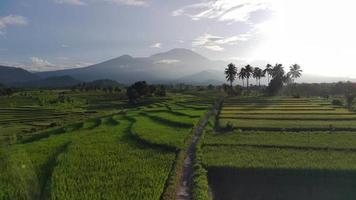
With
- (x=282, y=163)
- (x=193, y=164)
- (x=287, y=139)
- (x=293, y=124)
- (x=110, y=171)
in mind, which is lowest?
(x=193, y=164)

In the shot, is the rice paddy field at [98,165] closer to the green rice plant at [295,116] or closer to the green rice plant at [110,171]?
the green rice plant at [110,171]

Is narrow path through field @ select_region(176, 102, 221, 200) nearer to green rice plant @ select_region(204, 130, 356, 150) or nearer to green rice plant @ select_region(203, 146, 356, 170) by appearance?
green rice plant @ select_region(203, 146, 356, 170)

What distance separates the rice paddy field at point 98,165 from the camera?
20.3m

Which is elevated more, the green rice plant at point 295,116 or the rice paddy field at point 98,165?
the green rice plant at point 295,116

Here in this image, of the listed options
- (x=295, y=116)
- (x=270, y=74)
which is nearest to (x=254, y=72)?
(x=270, y=74)

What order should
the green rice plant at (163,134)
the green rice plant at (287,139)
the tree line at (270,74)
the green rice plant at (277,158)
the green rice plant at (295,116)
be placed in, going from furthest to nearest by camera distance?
1. the tree line at (270,74)
2. the green rice plant at (295,116)
3. the green rice plant at (163,134)
4. the green rice plant at (287,139)
5. the green rice plant at (277,158)

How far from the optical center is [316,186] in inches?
886

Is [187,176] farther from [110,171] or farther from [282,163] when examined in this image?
[282,163]

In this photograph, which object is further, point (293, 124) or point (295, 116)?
point (295, 116)

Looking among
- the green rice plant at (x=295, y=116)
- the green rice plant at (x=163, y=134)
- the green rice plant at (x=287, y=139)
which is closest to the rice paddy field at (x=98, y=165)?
the green rice plant at (x=163, y=134)

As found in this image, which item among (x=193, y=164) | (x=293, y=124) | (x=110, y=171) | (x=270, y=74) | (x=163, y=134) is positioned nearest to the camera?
(x=110, y=171)

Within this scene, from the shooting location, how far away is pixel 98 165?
25.8 metres

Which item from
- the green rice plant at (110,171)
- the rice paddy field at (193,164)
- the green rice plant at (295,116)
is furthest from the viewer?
the green rice plant at (295,116)

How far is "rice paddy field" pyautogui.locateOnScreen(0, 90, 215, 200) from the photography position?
20297mm
